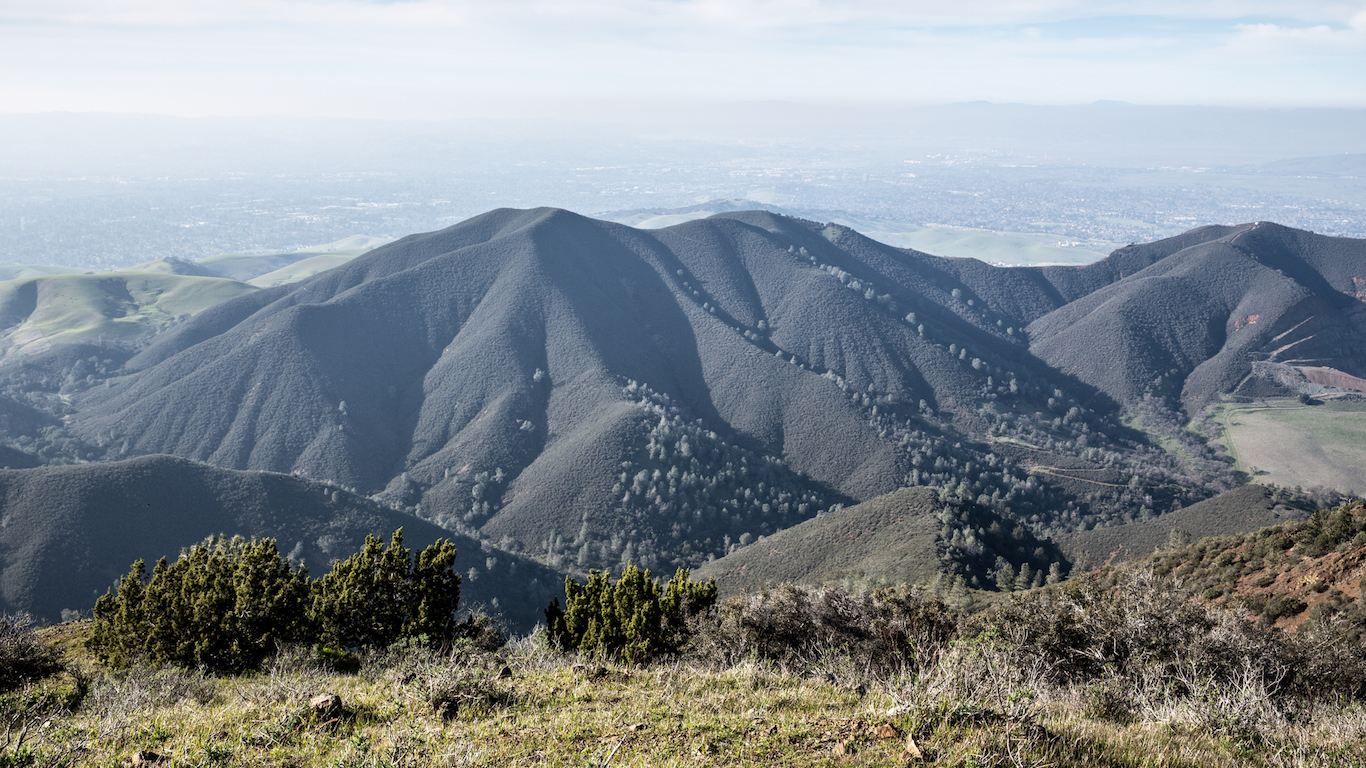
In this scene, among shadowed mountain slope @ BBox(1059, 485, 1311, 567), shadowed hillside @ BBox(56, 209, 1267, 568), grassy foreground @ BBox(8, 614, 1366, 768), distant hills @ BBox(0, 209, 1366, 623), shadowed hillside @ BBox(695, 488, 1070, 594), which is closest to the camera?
grassy foreground @ BBox(8, 614, 1366, 768)

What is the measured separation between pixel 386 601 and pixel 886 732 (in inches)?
997

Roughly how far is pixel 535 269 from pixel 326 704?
133305 mm

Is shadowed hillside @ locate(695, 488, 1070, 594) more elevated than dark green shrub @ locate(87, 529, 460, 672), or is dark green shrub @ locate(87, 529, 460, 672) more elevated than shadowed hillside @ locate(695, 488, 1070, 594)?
dark green shrub @ locate(87, 529, 460, 672)

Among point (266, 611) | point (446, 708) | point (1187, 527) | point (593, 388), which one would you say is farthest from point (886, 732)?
point (593, 388)

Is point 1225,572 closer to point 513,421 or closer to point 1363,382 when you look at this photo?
point 513,421

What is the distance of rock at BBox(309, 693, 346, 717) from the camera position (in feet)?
45.1

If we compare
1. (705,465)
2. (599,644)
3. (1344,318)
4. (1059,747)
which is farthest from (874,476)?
(1344,318)

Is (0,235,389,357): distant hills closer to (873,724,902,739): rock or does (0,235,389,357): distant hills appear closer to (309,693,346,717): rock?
(309,693,346,717): rock

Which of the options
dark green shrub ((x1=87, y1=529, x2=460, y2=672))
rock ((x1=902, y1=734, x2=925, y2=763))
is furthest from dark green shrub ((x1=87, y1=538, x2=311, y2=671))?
rock ((x1=902, y1=734, x2=925, y2=763))

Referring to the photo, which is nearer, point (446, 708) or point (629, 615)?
point (446, 708)

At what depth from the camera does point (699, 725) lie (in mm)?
12180

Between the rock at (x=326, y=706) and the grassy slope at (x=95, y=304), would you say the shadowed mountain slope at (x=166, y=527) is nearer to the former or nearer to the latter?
the rock at (x=326, y=706)

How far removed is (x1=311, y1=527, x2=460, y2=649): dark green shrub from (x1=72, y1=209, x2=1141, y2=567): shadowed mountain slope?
5595 centimetres

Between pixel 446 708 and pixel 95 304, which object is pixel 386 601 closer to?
pixel 446 708
